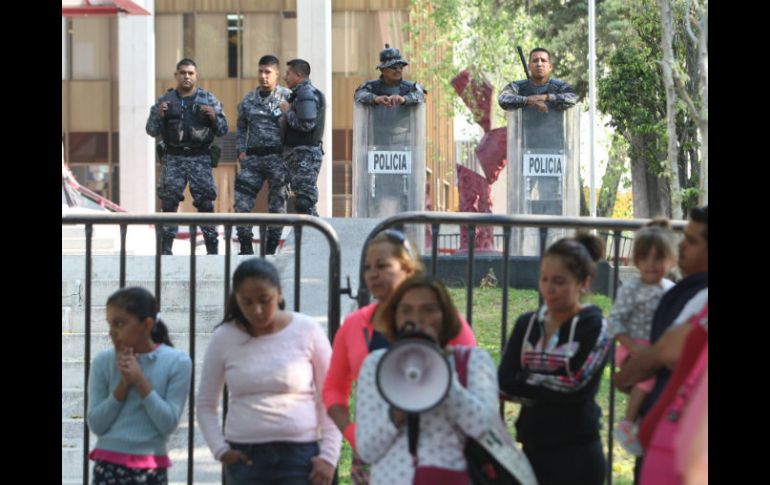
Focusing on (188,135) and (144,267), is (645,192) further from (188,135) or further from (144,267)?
(144,267)

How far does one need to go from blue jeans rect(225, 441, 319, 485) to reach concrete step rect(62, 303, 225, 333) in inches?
167

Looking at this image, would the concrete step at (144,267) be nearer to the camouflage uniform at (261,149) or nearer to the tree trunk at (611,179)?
the camouflage uniform at (261,149)

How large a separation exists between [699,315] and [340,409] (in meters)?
1.53

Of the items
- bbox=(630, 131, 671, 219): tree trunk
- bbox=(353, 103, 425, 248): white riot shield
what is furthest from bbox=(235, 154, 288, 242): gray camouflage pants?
bbox=(630, 131, 671, 219): tree trunk

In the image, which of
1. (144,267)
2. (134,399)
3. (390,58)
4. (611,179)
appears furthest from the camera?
(611,179)

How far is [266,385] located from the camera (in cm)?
542

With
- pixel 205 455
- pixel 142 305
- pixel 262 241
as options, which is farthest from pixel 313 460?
pixel 205 455

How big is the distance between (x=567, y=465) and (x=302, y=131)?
775 centimetres

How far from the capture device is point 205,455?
8062mm

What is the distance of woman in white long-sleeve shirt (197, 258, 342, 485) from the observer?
213 inches

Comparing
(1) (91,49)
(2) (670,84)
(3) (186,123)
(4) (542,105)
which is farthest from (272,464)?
(1) (91,49)

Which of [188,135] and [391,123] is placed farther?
[391,123]
